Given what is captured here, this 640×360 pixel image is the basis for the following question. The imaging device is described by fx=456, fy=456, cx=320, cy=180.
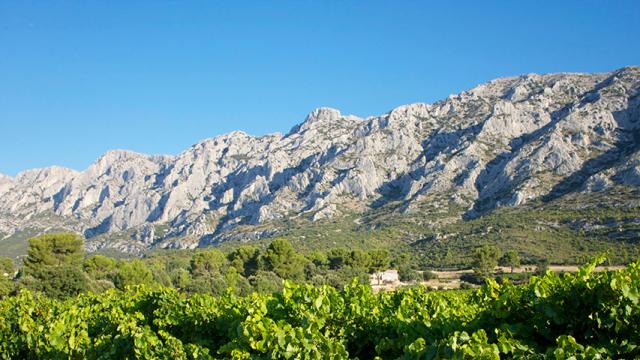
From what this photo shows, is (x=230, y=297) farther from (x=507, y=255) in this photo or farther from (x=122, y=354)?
(x=507, y=255)

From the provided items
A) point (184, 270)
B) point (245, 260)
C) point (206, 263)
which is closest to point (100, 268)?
point (184, 270)

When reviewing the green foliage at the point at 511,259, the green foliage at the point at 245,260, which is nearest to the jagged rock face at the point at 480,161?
the green foliage at the point at 511,259

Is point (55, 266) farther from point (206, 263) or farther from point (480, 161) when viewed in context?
point (480, 161)

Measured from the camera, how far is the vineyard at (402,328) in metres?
4.98

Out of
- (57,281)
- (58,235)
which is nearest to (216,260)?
(58,235)

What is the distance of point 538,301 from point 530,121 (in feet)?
594

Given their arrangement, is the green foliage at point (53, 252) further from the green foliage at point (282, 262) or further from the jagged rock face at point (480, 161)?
the jagged rock face at point (480, 161)

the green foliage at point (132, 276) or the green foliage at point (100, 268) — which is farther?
the green foliage at point (100, 268)

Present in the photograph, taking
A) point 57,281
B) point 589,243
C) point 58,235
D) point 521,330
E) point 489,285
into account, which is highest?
point 58,235

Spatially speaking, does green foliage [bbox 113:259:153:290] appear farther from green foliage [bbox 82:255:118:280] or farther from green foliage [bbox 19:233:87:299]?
green foliage [bbox 19:233:87:299]

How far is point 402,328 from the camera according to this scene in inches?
270

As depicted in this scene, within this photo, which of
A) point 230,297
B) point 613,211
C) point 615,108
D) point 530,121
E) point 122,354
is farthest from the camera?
point 530,121

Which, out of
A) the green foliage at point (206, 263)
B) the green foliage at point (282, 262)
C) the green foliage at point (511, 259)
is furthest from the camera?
the green foliage at point (511, 259)

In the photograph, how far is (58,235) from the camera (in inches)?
2421
